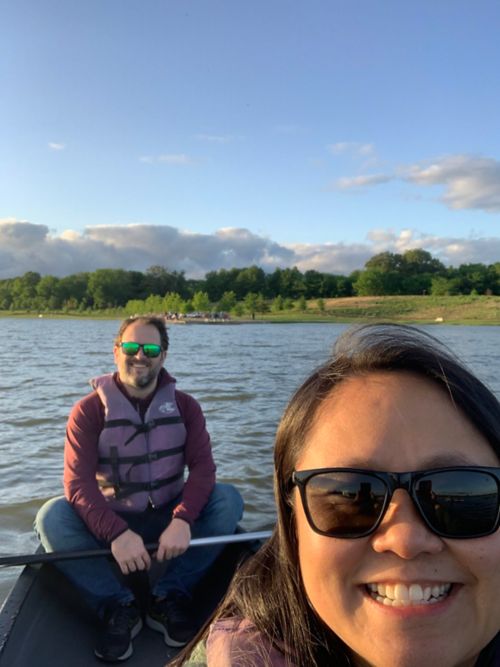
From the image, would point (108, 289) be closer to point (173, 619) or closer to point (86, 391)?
point (86, 391)

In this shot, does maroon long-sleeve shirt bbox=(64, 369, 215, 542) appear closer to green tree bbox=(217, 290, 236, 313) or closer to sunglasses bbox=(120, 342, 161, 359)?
sunglasses bbox=(120, 342, 161, 359)

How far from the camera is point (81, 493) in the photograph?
9.94ft

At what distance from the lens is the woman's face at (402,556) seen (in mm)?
895

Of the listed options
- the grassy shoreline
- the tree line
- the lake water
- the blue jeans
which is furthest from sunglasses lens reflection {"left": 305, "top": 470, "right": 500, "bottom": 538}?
the tree line

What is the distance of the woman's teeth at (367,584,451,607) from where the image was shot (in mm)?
896

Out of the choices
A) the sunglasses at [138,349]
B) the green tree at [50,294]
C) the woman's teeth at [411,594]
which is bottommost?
the woman's teeth at [411,594]

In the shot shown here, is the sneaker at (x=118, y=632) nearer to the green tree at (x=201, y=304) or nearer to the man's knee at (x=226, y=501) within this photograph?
the man's knee at (x=226, y=501)

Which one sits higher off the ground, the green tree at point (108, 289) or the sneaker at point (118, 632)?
the green tree at point (108, 289)

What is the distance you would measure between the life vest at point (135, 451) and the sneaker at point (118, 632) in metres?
0.54

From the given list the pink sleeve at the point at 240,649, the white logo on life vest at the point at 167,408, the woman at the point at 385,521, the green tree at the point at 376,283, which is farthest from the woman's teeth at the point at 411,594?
the green tree at the point at 376,283

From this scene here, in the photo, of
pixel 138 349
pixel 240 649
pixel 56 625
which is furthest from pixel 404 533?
pixel 138 349

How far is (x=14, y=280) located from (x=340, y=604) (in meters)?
127

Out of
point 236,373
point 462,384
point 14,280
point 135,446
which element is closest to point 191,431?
point 135,446

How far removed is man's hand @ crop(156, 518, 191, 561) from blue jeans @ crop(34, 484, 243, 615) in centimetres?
28
